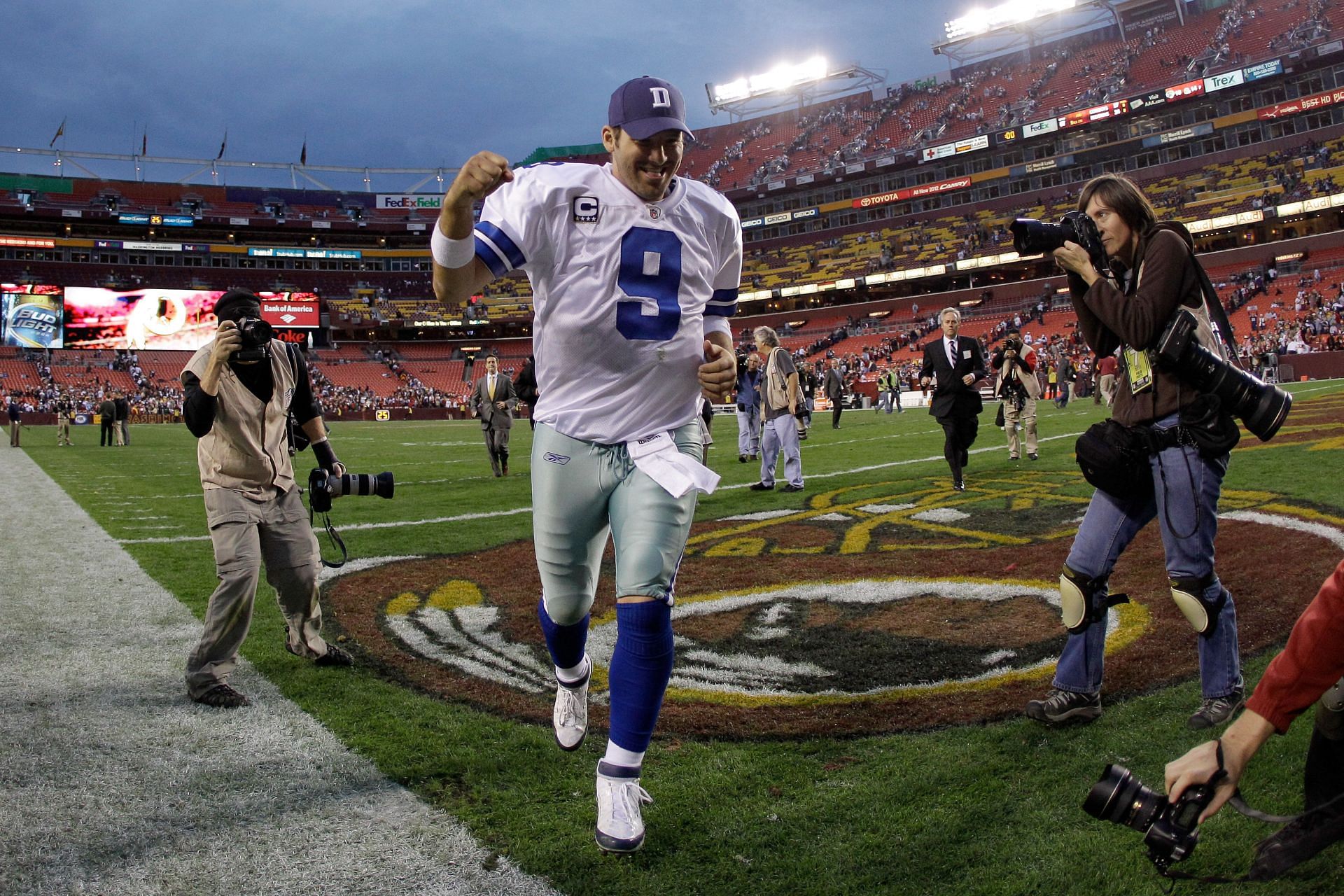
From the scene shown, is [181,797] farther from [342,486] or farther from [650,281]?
[650,281]

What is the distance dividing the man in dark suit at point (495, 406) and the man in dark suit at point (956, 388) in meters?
6.29

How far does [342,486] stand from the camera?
4.37 metres

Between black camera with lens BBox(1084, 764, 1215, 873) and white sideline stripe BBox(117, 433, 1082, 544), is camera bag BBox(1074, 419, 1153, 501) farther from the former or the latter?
white sideline stripe BBox(117, 433, 1082, 544)

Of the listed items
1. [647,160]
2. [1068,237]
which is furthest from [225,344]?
[1068,237]

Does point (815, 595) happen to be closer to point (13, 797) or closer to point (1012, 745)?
point (1012, 745)

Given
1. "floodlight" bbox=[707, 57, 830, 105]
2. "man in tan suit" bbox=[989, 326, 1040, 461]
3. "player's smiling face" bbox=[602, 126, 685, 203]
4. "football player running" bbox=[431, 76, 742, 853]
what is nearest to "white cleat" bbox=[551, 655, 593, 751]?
"football player running" bbox=[431, 76, 742, 853]

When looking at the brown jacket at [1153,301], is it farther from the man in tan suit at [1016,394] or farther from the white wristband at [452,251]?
the man in tan suit at [1016,394]

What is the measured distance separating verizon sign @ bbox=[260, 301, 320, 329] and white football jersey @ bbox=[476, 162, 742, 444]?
70134 mm

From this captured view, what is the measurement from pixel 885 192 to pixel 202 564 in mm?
65602

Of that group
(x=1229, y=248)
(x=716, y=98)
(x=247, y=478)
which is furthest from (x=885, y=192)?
(x=247, y=478)

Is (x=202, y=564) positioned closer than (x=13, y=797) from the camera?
No

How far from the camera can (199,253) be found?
72625 millimetres

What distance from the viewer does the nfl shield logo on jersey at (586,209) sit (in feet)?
10.2

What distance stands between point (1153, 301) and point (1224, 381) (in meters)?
0.36
